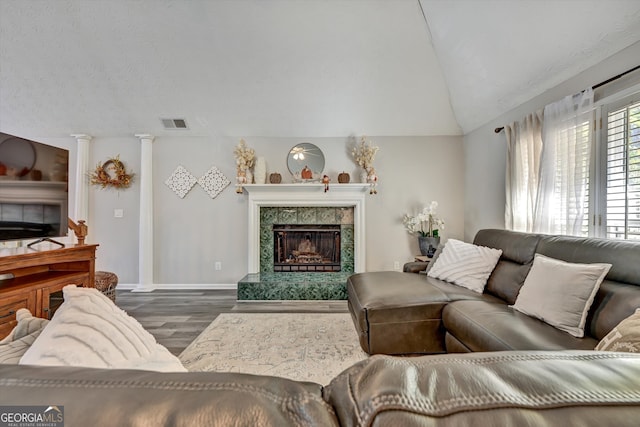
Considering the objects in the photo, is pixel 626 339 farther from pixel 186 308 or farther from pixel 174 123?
pixel 174 123

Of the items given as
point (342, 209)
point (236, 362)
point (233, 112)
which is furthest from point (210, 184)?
point (236, 362)

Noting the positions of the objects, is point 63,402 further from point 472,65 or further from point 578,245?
point 472,65

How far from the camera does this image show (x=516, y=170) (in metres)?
2.82

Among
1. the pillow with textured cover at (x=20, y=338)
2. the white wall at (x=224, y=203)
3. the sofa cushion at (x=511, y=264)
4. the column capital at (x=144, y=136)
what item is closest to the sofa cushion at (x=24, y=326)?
the pillow with textured cover at (x=20, y=338)

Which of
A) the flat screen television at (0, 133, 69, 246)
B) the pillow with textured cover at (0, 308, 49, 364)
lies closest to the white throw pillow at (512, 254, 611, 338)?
the pillow with textured cover at (0, 308, 49, 364)

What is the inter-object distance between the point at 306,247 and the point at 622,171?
11.2ft

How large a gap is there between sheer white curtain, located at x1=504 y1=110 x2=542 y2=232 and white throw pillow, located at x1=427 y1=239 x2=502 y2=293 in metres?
0.68

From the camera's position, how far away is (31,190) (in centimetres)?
247

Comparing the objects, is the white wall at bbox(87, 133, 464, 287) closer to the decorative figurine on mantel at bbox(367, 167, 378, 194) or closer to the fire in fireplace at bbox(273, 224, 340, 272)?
the decorative figurine on mantel at bbox(367, 167, 378, 194)

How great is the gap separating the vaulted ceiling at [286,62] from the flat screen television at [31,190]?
130cm

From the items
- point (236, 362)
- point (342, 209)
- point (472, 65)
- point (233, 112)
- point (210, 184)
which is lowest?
point (236, 362)

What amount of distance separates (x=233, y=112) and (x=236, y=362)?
308 cm

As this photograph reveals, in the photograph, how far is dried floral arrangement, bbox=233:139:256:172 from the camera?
3875 millimetres

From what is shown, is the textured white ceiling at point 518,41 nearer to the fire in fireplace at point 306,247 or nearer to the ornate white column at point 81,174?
the fire in fireplace at point 306,247
